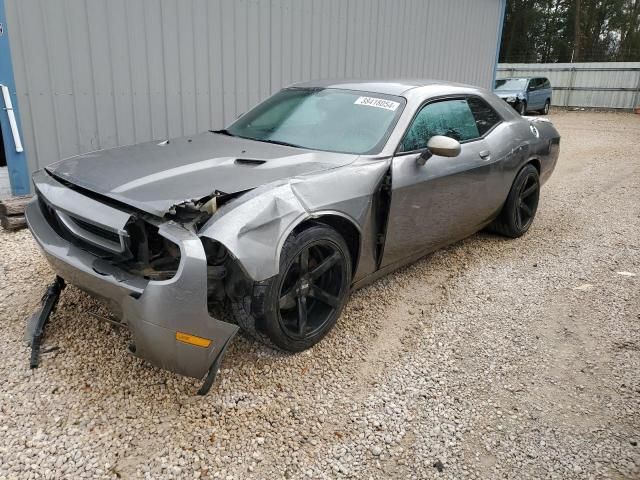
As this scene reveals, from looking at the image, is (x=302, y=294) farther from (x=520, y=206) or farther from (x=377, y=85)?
(x=520, y=206)

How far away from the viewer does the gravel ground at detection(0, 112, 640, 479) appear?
2248 mm

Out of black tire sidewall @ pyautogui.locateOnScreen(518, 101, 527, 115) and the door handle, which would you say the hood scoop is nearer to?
the door handle

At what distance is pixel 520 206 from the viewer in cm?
505

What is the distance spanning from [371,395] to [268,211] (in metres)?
1.08

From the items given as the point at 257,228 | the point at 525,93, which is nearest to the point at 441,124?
the point at 257,228

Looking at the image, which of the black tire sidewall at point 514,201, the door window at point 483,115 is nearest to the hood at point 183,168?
the door window at point 483,115

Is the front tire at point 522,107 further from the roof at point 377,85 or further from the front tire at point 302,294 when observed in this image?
the front tire at point 302,294

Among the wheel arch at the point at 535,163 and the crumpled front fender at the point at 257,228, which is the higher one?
the crumpled front fender at the point at 257,228

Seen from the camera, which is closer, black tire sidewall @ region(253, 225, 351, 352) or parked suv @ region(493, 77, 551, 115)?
black tire sidewall @ region(253, 225, 351, 352)

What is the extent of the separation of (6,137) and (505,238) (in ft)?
16.2

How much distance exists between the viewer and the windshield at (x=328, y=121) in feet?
11.3

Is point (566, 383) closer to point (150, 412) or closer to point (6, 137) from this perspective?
point (150, 412)

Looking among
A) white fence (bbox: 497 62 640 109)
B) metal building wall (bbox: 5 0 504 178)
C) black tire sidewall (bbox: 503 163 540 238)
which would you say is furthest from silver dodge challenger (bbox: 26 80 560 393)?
white fence (bbox: 497 62 640 109)

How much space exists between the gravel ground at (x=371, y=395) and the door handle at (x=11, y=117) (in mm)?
1499
